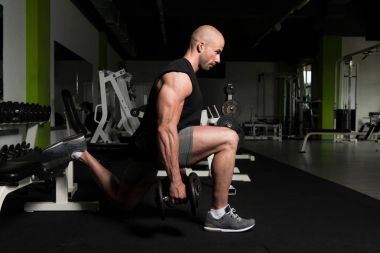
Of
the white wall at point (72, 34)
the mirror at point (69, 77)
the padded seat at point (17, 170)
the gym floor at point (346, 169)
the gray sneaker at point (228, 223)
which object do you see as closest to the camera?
the padded seat at point (17, 170)

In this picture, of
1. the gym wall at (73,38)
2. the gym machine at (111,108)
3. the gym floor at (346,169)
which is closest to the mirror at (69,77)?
the gym wall at (73,38)

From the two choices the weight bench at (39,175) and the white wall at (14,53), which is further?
the white wall at (14,53)

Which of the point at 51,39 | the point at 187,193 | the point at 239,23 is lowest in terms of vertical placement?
the point at 187,193

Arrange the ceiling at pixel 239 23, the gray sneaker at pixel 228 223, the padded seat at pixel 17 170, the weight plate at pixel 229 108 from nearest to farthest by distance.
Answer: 1. the padded seat at pixel 17 170
2. the gray sneaker at pixel 228 223
3. the weight plate at pixel 229 108
4. the ceiling at pixel 239 23

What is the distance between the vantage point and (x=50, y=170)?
1.70m

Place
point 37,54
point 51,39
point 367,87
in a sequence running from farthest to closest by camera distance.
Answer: point 367,87
point 51,39
point 37,54

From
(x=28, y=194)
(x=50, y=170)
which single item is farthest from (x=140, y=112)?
(x=50, y=170)

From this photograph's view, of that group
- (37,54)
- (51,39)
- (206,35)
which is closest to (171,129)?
(206,35)

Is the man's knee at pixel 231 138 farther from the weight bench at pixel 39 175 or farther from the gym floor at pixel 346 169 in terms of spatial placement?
the gym floor at pixel 346 169

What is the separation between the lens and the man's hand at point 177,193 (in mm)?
1391

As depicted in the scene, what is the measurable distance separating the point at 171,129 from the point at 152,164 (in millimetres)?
280

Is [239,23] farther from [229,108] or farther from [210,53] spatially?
[210,53]

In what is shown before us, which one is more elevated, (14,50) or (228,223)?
(14,50)

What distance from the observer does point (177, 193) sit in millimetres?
1390
